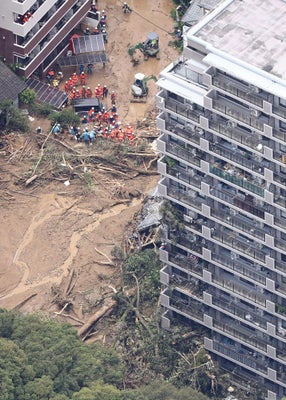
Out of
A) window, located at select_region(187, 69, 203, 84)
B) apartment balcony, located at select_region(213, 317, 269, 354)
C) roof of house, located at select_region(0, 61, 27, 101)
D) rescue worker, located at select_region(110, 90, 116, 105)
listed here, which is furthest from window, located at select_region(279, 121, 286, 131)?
rescue worker, located at select_region(110, 90, 116, 105)

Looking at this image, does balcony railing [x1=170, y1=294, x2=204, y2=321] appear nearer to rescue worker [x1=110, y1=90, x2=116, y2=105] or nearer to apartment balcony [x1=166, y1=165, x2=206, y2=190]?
apartment balcony [x1=166, y1=165, x2=206, y2=190]

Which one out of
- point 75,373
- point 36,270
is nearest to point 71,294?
point 36,270

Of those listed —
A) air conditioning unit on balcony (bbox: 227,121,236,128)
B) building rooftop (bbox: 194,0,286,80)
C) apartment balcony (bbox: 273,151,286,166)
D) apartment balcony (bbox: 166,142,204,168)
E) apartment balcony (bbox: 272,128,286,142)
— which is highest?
building rooftop (bbox: 194,0,286,80)

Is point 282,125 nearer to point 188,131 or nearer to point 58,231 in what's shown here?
point 188,131

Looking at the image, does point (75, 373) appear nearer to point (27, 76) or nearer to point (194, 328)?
point (194, 328)

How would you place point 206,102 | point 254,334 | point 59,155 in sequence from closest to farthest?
point 206,102 < point 254,334 < point 59,155

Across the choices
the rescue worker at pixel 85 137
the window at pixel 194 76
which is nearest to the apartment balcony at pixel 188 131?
the window at pixel 194 76
